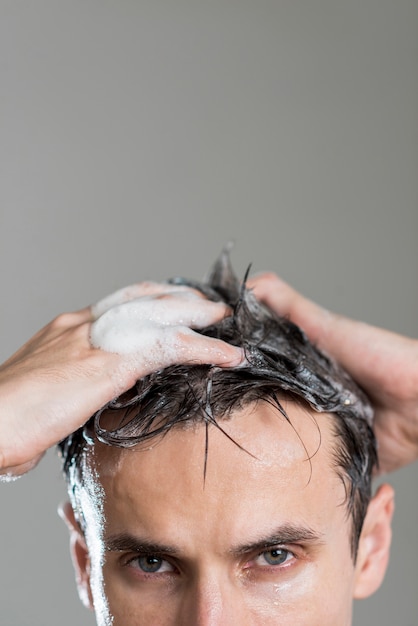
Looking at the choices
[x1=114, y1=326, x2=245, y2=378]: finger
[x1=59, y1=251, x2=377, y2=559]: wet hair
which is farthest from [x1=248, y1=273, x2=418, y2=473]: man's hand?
[x1=114, y1=326, x2=245, y2=378]: finger

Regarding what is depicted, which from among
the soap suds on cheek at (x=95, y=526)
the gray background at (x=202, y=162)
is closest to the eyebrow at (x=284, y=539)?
the soap suds on cheek at (x=95, y=526)

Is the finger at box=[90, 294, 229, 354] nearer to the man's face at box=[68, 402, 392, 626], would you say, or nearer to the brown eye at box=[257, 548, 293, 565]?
the man's face at box=[68, 402, 392, 626]

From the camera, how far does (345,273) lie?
2.93 m

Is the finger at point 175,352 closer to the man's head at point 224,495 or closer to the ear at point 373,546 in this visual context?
the man's head at point 224,495

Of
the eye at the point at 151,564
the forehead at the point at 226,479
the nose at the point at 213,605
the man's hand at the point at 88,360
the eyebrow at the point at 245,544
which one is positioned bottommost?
the nose at the point at 213,605

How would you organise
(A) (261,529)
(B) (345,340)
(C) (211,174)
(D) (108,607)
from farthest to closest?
(C) (211,174), (B) (345,340), (D) (108,607), (A) (261,529)

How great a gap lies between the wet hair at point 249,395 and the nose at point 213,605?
179mm

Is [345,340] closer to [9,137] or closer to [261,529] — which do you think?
[261,529]

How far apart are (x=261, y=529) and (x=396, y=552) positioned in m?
1.75

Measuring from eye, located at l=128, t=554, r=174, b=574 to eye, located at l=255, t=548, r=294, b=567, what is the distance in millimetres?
125

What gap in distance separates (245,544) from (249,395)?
0.68ft

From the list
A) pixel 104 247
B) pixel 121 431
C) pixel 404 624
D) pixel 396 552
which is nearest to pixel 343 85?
pixel 104 247

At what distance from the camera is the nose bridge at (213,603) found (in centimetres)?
127

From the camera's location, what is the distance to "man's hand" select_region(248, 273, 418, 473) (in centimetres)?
167
